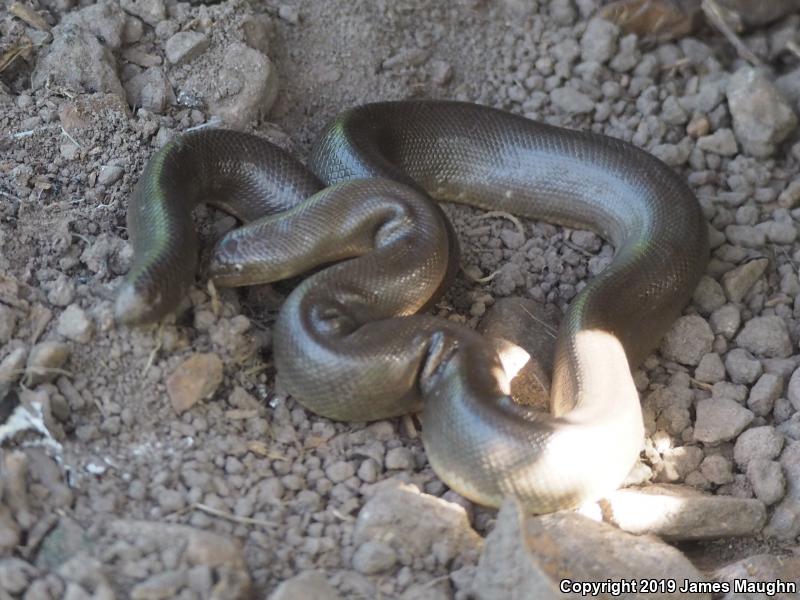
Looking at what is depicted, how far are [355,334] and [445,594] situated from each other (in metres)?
1.30

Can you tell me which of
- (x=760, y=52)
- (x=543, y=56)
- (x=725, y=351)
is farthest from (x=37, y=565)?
(x=760, y=52)

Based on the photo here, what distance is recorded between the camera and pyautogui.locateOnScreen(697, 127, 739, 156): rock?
20.6 ft

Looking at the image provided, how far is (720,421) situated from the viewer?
4891 millimetres

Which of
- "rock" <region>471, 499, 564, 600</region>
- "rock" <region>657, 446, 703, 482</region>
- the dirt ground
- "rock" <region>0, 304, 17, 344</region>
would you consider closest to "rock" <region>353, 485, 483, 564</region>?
the dirt ground

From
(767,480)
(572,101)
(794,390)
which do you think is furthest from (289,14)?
(767,480)

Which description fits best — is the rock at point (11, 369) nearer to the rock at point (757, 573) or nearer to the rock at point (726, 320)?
the rock at point (757, 573)

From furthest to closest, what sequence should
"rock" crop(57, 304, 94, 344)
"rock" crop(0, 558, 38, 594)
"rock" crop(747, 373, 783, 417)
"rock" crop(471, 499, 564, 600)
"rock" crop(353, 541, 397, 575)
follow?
1. "rock" crop(747, 373, 783, 417)
2. "rock" crop(57, 304, 94, 344)
3. "rock" crop(353, 541, 397, 575)
4. "rock" crop(471, 499, 564, 600)
5. "rock" crop(0, 558, 38, 594)

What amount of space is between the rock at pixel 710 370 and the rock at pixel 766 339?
21 centimetres

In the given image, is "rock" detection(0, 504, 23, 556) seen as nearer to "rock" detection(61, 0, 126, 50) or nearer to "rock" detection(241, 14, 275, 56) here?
"rock" detection(61, 0, 126, 50)

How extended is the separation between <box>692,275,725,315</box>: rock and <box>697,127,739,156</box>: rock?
1.11m

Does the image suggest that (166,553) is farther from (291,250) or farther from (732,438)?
(732,438)

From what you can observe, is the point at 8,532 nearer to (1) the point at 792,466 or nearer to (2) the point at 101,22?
(2) the point at 101,22

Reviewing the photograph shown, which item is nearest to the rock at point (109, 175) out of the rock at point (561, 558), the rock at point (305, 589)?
the rock at point (305, 589)

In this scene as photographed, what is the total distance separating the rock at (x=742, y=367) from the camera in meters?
5.11
